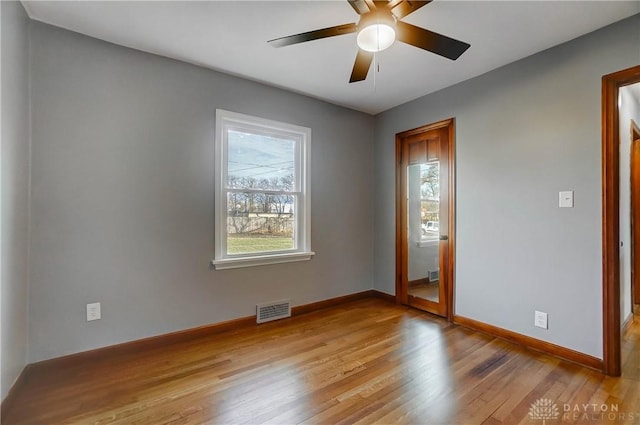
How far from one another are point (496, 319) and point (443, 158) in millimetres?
1713

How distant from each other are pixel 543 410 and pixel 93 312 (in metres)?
3.15

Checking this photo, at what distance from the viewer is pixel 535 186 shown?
2.47 meters

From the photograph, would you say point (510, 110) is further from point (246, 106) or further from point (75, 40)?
point (75, 40)

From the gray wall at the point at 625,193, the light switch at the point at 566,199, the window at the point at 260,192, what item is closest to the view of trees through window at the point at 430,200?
the light switch at the point at 566,199

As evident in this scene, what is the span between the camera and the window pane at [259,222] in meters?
2.94

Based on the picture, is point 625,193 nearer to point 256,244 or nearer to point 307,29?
point 307,29

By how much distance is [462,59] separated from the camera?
2.55m

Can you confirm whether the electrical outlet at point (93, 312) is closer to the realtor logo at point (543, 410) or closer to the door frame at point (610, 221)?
the realtor logo at point (543, 410)

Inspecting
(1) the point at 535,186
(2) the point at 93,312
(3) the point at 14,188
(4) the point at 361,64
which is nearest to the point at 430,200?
(1) the point at 535,186

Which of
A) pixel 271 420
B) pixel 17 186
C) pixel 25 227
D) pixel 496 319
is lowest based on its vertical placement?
pixel 271 420

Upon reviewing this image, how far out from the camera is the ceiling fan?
155cm

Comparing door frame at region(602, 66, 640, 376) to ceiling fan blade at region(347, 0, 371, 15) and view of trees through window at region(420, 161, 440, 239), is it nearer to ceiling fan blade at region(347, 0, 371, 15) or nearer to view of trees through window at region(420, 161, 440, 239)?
view of trees through window at region(420, 161, 440, 239)

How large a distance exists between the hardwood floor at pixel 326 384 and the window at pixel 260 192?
87cm

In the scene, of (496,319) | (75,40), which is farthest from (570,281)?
(75,40)
